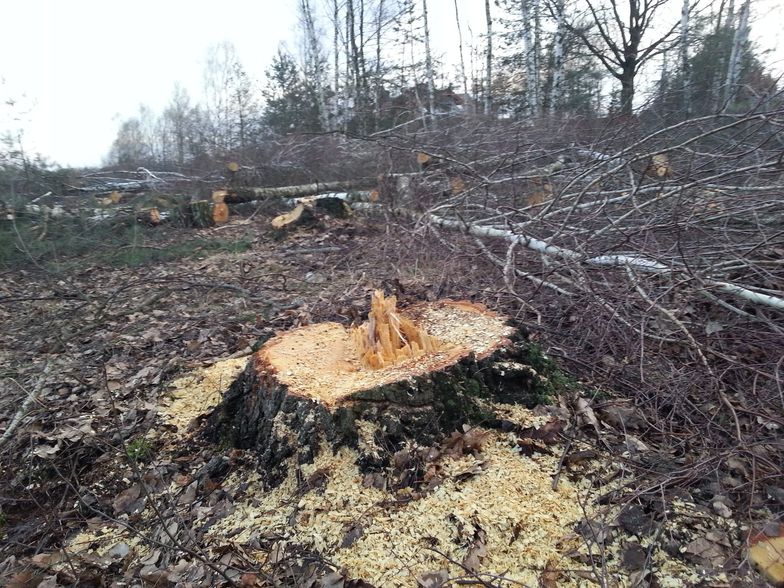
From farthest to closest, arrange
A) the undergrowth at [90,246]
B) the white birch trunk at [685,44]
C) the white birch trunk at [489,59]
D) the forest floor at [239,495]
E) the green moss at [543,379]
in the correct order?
the white birch trunk at [489,59]
the white birch trunk at [685,44]
the undergrowth at [90,246]
the green moss at [543,379]
the forest floor at [239,495]

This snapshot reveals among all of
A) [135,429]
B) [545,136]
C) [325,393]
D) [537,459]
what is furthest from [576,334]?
[545,136]

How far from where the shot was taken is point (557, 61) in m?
11.4

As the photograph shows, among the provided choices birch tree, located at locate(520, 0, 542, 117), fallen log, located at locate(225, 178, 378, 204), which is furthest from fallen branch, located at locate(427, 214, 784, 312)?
birch tree, located at locate(520, 0, 542, 117)

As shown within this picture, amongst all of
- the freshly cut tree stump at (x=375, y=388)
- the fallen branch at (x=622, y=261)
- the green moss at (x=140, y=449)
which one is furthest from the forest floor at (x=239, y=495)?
the fallen branch at (x=622, y=261)

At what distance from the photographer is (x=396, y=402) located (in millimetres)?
2100

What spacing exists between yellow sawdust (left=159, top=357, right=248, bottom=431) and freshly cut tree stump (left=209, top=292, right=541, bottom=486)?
25cm

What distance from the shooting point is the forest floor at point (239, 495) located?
1631 mm

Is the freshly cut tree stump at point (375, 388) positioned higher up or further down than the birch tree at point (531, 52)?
further down

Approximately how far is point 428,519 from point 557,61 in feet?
40.6

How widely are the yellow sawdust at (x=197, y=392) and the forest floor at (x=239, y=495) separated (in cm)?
1

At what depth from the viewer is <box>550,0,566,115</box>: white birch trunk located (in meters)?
11.0

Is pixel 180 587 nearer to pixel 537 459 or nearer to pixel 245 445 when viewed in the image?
pixel 245 445

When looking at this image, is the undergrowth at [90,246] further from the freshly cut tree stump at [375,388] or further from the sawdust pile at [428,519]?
the sawdust pile at [428,519]

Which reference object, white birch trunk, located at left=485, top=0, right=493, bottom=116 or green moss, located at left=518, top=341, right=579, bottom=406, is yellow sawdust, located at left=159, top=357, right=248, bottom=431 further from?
white birch trunk, located at left=485, top=0, right=493, bottom=116
